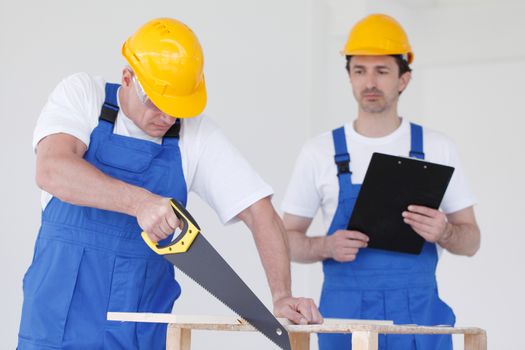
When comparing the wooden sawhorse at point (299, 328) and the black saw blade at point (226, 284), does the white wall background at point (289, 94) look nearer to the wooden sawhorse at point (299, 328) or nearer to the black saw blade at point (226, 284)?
the wooden sawhorse at point (299, 328)

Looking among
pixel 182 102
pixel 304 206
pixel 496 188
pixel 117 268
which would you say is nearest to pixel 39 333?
pixel 117 268

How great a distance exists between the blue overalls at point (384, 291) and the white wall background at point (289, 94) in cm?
151

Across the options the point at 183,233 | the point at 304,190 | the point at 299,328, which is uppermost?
the point at 304,190

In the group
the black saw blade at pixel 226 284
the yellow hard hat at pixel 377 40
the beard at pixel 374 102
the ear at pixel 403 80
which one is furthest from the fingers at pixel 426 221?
the black saw blade at pixel 226 284

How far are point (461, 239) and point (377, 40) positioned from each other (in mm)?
881

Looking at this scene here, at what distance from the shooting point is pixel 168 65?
270 centimetres

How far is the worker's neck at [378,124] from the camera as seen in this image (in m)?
3.67

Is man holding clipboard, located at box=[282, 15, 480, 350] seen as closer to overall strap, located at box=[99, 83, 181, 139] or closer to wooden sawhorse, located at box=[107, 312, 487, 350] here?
wooden sawhorse, located at box=[107, 312, 487, 350]

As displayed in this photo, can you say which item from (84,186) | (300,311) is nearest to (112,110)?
(84,186)

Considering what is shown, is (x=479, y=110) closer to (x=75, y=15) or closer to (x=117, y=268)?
(x=75, y=15)

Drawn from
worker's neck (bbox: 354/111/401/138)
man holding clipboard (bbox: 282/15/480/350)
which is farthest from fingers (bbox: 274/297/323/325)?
worker's neck (bbox: 354/111/401/138)

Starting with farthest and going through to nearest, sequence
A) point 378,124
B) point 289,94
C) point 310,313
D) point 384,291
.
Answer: point 289,94 < point 378,124 < point 384,291 < point 310,313

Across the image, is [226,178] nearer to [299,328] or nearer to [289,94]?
[299,328]

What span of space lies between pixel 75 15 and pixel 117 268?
2.04 meters
